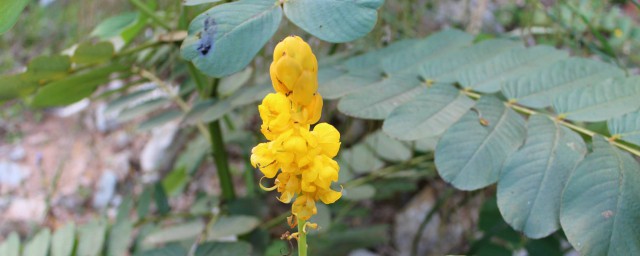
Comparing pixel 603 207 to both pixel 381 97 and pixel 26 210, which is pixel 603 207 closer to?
pixel 381 97

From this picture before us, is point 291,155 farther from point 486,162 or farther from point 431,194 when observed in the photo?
point 431,194

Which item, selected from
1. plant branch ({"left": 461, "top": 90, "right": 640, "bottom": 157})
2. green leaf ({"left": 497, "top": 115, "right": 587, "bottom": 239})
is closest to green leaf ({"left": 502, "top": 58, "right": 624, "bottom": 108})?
plant branch ({"left": 461, "top": 90, "right": 640, "bottom": 157})

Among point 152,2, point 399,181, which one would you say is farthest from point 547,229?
point 152,2

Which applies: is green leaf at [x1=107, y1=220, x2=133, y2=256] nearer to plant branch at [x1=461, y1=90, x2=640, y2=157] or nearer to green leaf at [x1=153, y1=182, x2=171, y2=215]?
green leaf at [x1=153, y1=182, x2=171, y2=215]

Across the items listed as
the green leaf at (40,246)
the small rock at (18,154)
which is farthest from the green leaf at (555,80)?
the small rock at (18,154)

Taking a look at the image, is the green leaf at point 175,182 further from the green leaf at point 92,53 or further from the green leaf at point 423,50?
the green leaf at point 423,50

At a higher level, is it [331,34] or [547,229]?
[331,34]
